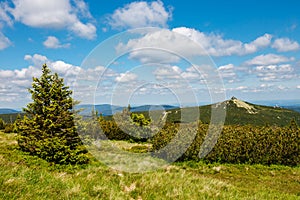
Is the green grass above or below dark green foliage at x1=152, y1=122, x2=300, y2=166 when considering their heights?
above

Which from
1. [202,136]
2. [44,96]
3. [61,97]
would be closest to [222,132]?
[202,136]

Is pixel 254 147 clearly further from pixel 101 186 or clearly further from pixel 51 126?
pixel 101 186

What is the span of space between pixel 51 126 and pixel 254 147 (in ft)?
41.2

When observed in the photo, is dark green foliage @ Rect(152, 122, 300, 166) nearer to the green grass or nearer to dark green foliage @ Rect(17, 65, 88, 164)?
dark green foliage @ Rect(17, 65, 88, 164)

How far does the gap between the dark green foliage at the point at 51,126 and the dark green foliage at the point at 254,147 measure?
20.5 feet

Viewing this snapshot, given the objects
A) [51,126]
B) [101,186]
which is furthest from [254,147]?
[101,186]

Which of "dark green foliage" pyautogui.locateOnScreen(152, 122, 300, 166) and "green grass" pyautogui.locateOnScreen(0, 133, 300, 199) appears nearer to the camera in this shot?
"green grass" pyautogui.locateOnScreen(0, 133, 300, 199)

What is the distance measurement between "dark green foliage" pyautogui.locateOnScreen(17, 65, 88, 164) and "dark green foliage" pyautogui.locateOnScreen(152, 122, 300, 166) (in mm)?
6253

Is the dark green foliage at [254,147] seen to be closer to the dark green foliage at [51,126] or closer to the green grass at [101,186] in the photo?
the dark green foliage at [51,126]

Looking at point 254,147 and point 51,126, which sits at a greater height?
point 51,126

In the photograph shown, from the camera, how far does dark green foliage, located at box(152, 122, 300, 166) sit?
54.2 feet

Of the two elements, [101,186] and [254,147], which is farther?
[254,147]

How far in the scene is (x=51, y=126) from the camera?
664 inches

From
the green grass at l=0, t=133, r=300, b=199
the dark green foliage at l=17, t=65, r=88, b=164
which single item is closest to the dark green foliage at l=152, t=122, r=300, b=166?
the dark green foliage at l=17, t=65, r=88, b=164
